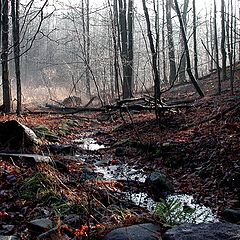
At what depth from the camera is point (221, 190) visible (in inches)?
217

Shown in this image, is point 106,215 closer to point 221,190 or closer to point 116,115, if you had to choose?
point 221,190

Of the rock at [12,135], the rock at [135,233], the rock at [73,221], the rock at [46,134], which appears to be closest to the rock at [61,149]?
the rock at [12,135]

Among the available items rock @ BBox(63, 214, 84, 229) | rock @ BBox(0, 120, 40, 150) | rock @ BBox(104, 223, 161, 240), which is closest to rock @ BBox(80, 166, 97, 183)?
rock @ BBox(0, 120, 40, 150)

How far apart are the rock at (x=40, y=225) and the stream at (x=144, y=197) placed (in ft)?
4.28

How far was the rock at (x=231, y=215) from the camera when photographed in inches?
170

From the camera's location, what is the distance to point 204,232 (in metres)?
3.03

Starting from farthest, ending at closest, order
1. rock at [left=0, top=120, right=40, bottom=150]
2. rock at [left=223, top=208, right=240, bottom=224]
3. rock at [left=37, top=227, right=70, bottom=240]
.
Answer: rock at [left=0, top=120, right=40, bottom=150], rock at [left=223, top=208, right=240, bottom=224], rock at [left=37, top=227, right=70, bottom=240]

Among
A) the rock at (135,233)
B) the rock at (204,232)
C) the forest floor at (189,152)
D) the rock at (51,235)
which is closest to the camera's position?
the rock at (204,232)

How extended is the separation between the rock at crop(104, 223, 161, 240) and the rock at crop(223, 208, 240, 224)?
1380 millimetres

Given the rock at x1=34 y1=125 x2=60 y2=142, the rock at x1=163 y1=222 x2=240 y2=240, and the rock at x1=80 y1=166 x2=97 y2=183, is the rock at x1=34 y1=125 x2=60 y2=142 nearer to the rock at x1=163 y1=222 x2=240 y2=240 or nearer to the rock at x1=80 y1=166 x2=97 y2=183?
the rock at x1=80 y1=166 x2=97 y2=183

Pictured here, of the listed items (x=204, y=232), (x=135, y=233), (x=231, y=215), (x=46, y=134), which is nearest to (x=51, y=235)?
(x=135, y=233)

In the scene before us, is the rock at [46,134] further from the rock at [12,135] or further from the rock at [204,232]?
the rock at [204,232]

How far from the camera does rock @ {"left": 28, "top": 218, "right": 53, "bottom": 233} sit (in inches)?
145

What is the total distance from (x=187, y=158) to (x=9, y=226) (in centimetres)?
415
